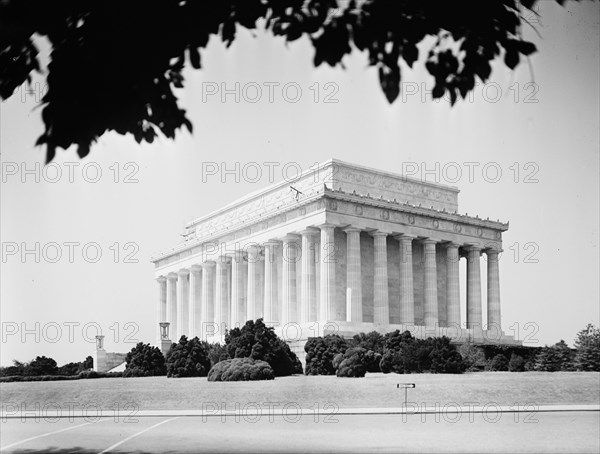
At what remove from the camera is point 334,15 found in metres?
8.92

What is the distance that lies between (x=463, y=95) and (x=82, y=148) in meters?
5.00

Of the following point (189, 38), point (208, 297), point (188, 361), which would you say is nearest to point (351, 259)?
point (188, 361)

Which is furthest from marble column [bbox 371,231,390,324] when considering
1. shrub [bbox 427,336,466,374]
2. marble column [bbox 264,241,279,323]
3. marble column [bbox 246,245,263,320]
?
shrub [bbox 427,336,466,374]

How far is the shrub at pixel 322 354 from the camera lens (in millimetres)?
41938

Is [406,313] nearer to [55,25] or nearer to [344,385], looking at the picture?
[344,385]

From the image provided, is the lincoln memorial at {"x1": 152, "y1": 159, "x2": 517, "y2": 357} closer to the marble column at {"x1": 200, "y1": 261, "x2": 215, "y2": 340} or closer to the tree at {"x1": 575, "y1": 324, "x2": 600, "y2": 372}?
the marble column at {"x1": 200, "y1": 261, "x2": 215, "y2": 340}

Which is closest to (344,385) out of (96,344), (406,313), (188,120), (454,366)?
(454,366)

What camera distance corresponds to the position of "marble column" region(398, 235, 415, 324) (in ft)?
202

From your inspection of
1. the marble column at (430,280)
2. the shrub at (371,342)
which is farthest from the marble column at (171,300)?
the shrub at (371,342)

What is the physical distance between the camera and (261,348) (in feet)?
135

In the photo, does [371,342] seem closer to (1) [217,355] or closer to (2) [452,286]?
(1) [217,355]

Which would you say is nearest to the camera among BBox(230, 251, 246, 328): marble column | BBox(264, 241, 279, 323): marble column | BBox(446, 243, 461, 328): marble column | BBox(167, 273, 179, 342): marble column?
BBox(264, 241, 279, 323): marble column

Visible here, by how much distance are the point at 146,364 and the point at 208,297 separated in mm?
26406

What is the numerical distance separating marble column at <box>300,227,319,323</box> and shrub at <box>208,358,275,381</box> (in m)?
19.6
